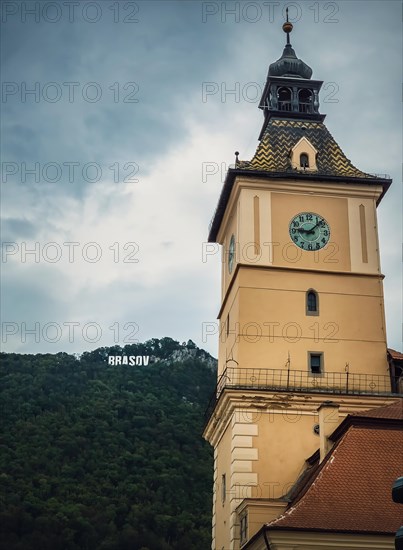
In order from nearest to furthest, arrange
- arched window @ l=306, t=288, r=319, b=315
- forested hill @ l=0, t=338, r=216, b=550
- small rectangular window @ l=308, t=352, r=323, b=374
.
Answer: small rectangular window @ l=308, t=352, r=323, b=374, arched window @ l=306, t=288, r=319, b=315, forested hill @ l=0, t=338, r=216, b=550

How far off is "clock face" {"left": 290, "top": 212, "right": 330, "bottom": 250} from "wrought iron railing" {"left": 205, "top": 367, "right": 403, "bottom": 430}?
4.25 metres

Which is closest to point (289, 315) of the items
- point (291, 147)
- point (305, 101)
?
point (291, 147)

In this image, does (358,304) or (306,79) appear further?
(306,79)

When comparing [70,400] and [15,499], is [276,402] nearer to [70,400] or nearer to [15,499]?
[15,499]

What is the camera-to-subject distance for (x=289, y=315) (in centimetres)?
2789

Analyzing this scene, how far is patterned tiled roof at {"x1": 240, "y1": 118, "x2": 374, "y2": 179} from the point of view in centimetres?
2995

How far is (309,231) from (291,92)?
6.51 metres

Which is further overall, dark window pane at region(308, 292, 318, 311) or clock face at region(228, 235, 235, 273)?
clock face at region(228, 235, 235, 273)

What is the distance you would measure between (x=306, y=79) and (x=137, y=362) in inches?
1918

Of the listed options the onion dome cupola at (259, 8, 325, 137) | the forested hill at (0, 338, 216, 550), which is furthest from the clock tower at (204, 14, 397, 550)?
the forested hill at (0, 338, 216, 550)

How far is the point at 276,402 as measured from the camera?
2609 cm

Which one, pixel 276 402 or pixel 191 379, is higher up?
pixel 191 379

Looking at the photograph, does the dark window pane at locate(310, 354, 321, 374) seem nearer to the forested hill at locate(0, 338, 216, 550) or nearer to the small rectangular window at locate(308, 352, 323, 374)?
the small rectangular window at locate(308, 352, 323, 374)

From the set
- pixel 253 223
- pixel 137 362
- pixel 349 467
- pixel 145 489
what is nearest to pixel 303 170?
pixel 253 223
